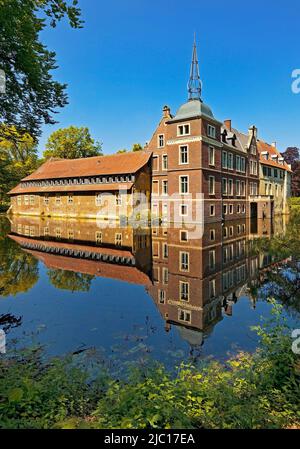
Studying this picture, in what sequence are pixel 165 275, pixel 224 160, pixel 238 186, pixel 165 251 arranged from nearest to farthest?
pixel 165 275
pixel 165 251
pixel 224 160
pixel 238 186

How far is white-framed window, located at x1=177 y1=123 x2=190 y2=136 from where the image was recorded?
28.7m

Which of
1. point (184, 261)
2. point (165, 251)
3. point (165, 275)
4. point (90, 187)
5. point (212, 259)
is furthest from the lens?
point (90, 187)

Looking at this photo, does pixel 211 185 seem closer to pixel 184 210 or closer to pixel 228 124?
pixel 184 210

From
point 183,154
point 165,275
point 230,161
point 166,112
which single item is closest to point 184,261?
point 165,275

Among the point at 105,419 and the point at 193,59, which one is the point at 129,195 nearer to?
the point at 193,59

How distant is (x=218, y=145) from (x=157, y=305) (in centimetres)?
2663

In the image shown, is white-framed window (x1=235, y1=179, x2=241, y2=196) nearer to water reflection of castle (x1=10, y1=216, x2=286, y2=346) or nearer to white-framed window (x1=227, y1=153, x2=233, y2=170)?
white-framed window (x1=227, y1=153, x2=233, y2=170)

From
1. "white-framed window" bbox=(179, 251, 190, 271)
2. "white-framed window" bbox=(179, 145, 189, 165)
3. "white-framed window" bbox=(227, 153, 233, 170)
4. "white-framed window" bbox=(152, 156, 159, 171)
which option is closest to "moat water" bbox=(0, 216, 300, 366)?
"white-framed window" bbox=(179, 251, 190, 271)

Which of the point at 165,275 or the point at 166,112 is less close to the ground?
the point at 166,112

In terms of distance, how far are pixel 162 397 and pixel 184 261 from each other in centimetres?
960

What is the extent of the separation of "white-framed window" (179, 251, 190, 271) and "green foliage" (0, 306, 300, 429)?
6.96m

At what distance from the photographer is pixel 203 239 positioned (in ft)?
64.6

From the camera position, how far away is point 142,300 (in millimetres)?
8844

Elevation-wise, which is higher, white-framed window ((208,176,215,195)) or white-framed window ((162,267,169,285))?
white-framed window ((208,176,215,195))
